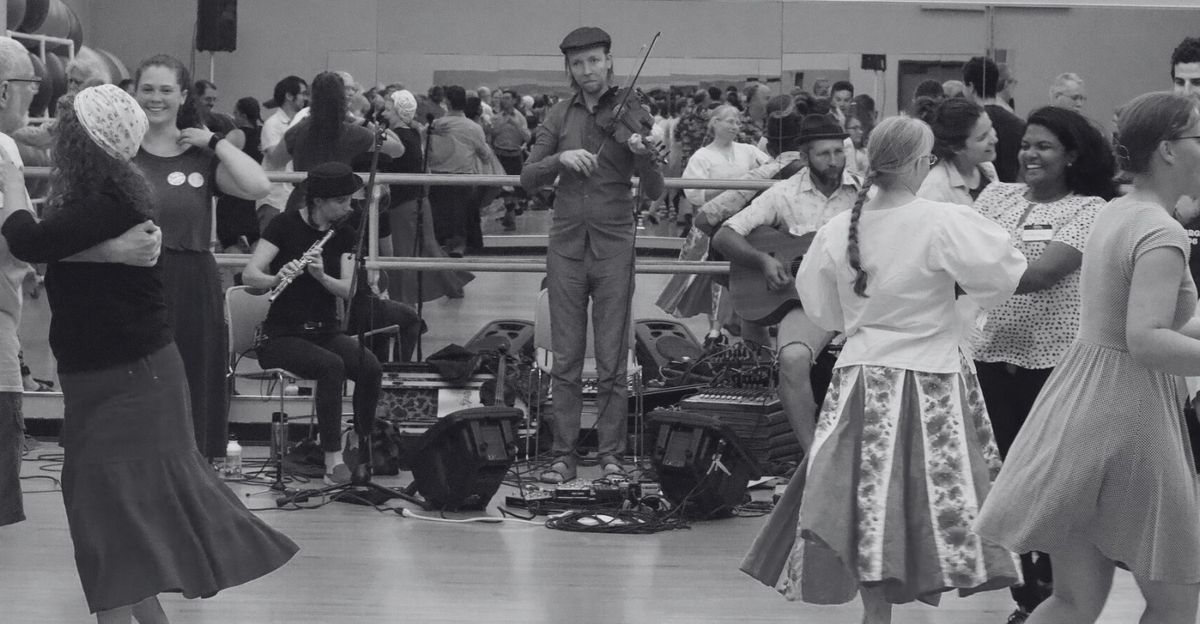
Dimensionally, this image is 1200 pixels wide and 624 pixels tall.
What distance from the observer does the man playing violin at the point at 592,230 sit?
21.3ft

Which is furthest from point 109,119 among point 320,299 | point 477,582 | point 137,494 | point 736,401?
point 736,401

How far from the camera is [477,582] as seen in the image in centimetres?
503

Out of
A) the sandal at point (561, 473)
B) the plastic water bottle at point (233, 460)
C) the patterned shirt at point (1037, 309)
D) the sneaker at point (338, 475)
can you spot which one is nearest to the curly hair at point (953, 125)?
the patterned shirt at point (1037, 309)

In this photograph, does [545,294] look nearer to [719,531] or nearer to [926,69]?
[719,531]

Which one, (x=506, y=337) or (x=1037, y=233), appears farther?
(x=506, y=337)

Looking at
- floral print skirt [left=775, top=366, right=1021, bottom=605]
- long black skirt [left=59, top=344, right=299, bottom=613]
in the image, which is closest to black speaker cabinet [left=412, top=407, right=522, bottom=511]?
long black skirt [left=59, top=344, right=299, bottom=613]

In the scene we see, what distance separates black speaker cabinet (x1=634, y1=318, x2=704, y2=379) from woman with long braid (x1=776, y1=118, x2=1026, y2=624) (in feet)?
12.3

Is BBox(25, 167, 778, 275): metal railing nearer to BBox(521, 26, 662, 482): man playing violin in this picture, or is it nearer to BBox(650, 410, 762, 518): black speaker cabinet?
BBox(521, 26, 662, 482): man playing violin

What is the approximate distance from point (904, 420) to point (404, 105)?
15.2 ft

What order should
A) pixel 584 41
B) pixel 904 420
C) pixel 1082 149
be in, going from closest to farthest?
pixel 904 420, pixel 1082 149, pixel 584 41

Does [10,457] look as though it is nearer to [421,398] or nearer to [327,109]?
[421,398]

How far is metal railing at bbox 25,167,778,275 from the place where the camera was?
7.45m

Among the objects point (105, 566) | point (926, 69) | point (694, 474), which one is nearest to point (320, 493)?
point (694, 474)

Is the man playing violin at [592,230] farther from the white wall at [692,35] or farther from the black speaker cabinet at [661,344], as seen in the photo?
the white wall at [692,35]
